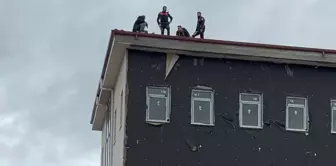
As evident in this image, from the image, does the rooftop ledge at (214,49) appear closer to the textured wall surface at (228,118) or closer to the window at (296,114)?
the textured wall surface at (228,118)

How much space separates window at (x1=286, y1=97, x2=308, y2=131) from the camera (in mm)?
31953

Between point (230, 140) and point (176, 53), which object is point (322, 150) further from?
point (176, 53)

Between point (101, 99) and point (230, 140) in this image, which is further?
point (101, 99)

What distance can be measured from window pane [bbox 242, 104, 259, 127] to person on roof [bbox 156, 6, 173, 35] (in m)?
4.29

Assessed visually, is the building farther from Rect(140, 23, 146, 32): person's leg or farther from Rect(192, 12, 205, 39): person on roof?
Rect(192, 12, 205, 39): person on roof

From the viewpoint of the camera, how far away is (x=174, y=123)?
3092 centimetres

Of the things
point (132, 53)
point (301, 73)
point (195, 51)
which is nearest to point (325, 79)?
point (301, 73)

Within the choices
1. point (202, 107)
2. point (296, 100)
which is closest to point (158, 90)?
point (202, 107)

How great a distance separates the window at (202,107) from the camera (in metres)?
31.2

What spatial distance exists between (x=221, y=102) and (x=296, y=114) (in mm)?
2940

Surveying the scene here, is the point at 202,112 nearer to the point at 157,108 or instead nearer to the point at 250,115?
the point at 157,108

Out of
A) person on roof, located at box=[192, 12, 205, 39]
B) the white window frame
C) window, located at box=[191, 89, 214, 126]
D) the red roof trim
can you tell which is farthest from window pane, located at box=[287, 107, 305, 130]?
the white window frame

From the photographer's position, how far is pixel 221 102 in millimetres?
31594

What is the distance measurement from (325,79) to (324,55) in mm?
1056
